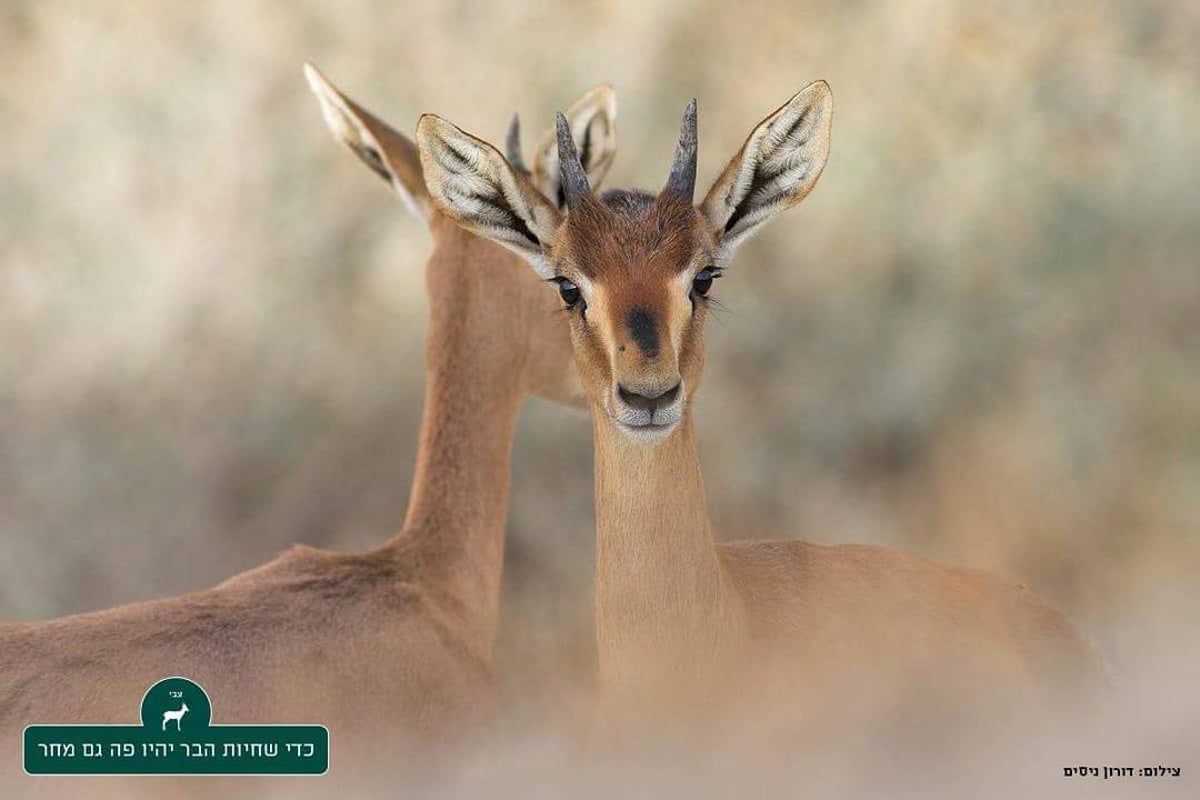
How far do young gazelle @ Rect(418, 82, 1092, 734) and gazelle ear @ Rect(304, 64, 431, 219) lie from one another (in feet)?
5.24

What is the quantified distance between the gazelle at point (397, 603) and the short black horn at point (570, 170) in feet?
4.97

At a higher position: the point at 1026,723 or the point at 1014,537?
the point at 1014,537

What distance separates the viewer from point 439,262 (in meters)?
5.76

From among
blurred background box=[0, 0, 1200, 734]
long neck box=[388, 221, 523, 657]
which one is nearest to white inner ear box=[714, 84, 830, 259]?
long neck box=[388, 221, 523, 657]

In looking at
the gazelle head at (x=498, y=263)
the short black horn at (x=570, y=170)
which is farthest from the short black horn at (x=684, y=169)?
the gazelle head at (x=498, y=263)

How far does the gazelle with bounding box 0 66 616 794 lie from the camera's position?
181 inches

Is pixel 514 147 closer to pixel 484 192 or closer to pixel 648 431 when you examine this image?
pixel 484 192

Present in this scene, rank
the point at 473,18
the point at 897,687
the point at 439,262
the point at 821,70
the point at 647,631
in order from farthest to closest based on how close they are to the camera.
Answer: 1. the point at 473,18
2. the point at 821,70
3. the point at 439,262
4. the point at 897,687
5. the point at 647,631

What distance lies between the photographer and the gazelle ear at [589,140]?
5.66 metres

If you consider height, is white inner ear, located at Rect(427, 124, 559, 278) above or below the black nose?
above

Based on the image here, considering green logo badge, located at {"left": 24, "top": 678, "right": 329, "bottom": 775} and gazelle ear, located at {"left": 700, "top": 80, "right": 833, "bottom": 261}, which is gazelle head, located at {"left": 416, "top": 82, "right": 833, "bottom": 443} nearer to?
gazelle ear, located at {"left": 700, "top": 80, "right": 833, "bottom": 261}

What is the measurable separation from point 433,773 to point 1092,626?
97.8 inches

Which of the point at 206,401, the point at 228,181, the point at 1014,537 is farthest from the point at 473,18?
the point at 1014,537

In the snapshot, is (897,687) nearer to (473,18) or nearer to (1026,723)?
(1026,723)
